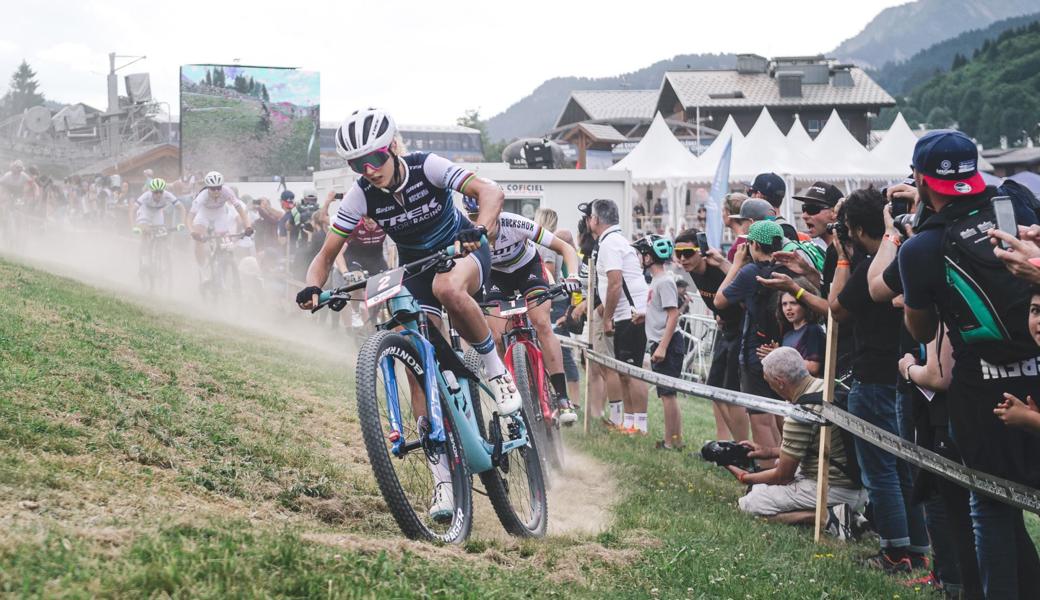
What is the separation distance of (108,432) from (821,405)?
4.63 m

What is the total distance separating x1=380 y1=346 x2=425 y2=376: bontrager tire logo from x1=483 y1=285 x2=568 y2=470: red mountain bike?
110 inches

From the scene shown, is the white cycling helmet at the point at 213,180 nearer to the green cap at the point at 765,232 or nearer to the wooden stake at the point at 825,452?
the green cap at the point at 765,232

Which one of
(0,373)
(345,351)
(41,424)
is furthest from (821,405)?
(345,351)

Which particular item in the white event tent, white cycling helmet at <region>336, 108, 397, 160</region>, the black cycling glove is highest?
the white event tent

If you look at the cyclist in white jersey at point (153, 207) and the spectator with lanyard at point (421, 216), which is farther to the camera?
the cyclist in white jersey at point (153, 207)

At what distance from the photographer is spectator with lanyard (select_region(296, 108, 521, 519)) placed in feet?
20.6

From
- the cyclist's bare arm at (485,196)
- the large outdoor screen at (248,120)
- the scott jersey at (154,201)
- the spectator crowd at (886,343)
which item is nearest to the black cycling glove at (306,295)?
the cyclist's bare arm at (485,196)

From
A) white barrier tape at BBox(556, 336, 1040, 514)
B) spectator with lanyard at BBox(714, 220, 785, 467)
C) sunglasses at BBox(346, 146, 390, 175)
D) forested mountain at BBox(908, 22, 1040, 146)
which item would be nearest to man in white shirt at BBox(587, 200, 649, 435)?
white barrier tape at BBox(556, 336, 1040, 514)

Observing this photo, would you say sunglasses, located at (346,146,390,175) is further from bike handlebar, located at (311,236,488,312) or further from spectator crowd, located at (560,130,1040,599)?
spectator crowd, located at (560,130,1040,599)

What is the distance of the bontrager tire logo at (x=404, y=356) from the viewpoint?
5.88 m

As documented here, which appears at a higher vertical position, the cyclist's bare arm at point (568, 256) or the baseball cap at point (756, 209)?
the baseball cap at point (756, 209)

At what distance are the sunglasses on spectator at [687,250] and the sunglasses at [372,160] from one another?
475 centimetres

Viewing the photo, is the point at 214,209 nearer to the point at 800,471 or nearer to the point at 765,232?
the point at 765,232

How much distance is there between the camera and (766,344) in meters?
9.09
